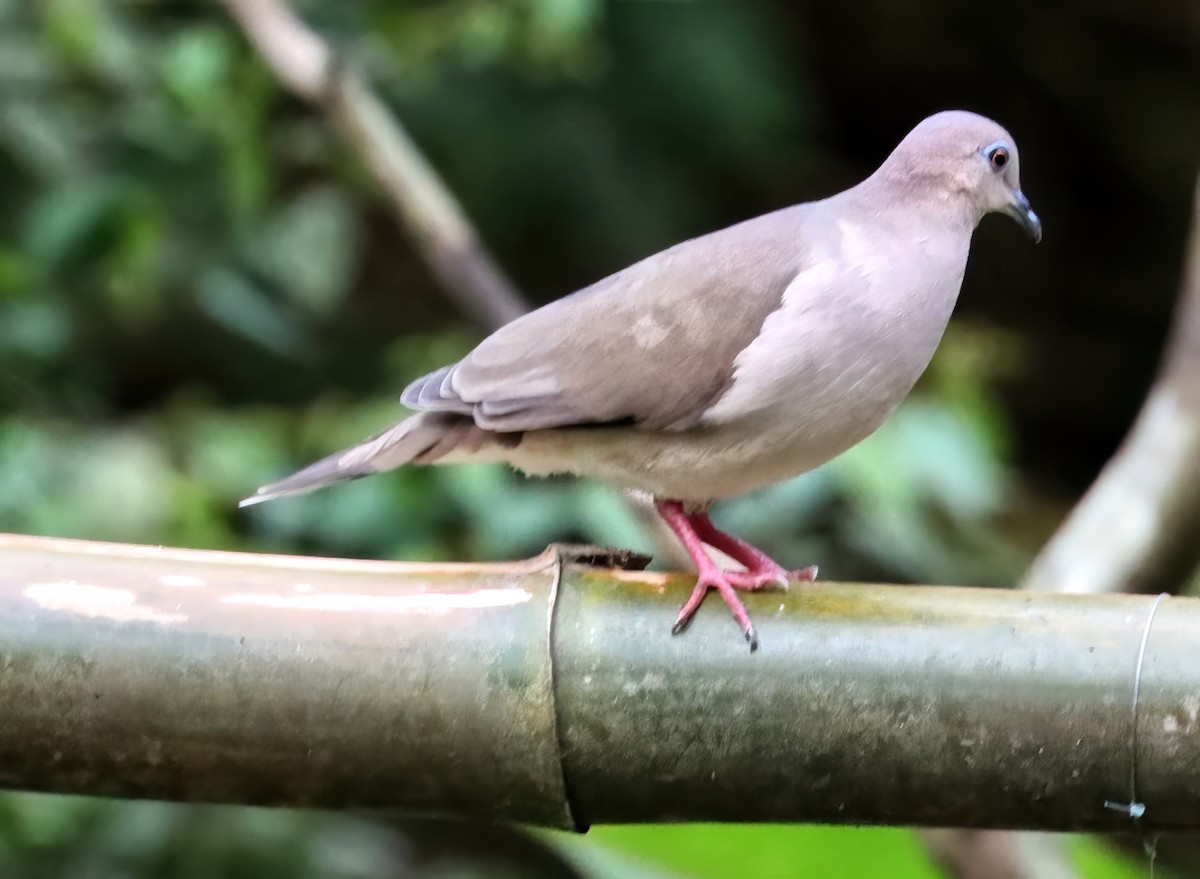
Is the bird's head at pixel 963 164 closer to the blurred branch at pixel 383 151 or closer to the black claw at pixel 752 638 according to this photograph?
the black claw at pixel 752 638

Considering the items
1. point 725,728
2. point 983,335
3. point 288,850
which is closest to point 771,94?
point 983,335

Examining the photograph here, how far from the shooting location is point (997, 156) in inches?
49.8

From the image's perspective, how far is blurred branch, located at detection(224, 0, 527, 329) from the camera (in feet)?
7.28

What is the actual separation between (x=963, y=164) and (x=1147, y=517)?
0.67 m

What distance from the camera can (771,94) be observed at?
11.1ft

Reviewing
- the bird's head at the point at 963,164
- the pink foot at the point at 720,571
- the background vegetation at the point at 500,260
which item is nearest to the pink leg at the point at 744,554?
the pink foot at the point at 720,571

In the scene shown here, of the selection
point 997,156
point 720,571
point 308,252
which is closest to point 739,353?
point 720,571

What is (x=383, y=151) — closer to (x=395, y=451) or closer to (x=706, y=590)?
(x=395, y=451)

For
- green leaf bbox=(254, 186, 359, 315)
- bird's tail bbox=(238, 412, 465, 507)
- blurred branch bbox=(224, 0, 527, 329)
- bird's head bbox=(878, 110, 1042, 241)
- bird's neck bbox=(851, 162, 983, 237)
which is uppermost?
bird's head bbox=(878, 110, 1042, 241)

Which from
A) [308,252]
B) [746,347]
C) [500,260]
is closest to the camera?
[746,347]

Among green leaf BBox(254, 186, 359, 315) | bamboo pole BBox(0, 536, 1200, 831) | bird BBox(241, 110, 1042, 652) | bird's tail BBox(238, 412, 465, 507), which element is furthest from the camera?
green leaf BBox(254, 186, 359, 315)

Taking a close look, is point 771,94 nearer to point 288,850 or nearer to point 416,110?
point 416,110

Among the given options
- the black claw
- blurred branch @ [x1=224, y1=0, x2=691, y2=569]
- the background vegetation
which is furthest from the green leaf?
the black claw

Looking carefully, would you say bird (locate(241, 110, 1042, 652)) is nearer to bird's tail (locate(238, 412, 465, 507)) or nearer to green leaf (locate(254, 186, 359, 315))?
bird's tail (locate(238, 412, 465, 507))
